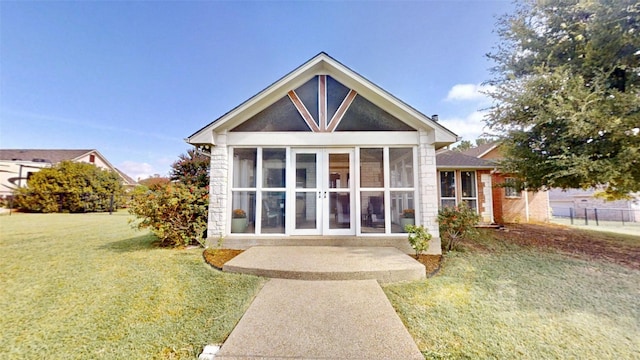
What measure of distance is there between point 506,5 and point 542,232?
336 inches

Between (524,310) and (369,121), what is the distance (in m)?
5.02

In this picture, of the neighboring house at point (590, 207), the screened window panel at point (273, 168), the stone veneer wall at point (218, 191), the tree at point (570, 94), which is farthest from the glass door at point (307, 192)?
the neighboring house at point (590, 207)

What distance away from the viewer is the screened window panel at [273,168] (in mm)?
6605

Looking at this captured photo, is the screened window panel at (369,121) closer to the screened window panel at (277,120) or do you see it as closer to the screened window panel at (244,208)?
the screened window panel at (277,120)

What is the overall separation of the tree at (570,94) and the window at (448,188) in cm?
317

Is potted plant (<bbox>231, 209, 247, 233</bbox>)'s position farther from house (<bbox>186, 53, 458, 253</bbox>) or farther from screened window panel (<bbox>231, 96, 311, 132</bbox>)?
screened window panel (<bbox>231, 96, 311, 132</bbox>)

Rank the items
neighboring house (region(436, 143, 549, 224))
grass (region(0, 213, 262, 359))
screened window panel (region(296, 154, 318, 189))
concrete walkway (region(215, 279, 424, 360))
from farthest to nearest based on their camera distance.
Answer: neighboring house (region(436, 143, 549, 224)), screened window panel (region(296, 154, 318, 189)), grass (region(0, 213, 262, 359)), concrete walkway (region(215, 279, 424, 360))

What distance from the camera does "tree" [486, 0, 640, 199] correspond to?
629cm

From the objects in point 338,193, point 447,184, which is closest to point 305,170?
point 338,193

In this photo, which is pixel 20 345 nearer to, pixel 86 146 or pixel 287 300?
pixel 287 300

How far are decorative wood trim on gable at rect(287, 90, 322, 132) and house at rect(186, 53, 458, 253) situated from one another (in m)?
0.03

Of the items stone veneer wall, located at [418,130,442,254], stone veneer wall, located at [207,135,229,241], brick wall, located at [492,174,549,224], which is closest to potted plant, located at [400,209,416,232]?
stone veneer wall, located at [418,130,442,254]

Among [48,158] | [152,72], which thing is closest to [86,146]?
[48,158]

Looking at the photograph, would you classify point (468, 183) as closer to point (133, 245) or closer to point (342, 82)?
point (342, 82)
